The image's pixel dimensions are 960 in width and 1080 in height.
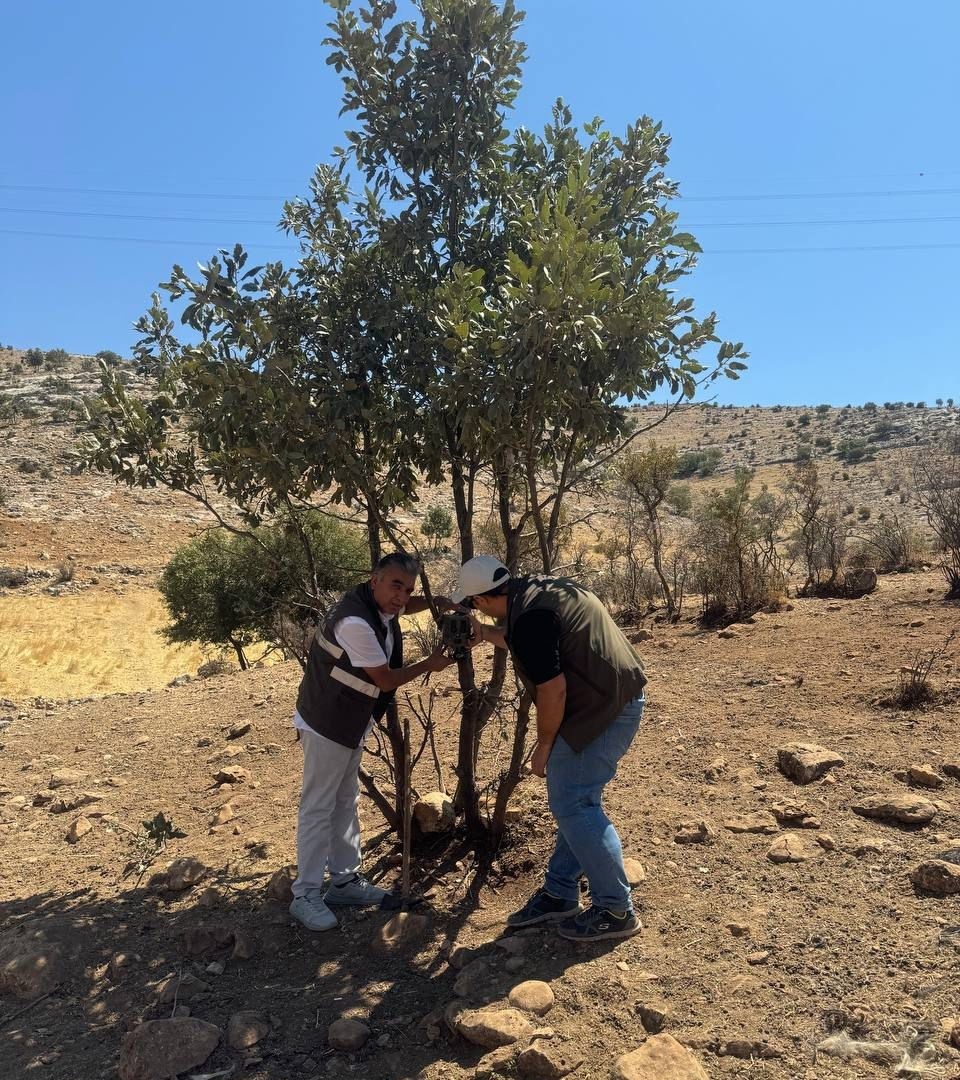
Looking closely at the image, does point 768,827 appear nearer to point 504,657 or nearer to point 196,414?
point 504,657

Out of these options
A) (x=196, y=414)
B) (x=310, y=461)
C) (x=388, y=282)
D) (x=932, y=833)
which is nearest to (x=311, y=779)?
(x=310, y=461)

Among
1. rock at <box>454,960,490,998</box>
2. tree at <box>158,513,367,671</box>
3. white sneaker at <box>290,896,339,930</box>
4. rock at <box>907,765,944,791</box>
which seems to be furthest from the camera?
tree at <box>158,513,367,671</box>

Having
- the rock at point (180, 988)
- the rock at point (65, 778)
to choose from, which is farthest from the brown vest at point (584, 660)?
the rock at point (65, 778)

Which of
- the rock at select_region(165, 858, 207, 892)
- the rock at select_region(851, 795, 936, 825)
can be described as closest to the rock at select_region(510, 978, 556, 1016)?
the rock at select_region(851, 795, 936, 825)

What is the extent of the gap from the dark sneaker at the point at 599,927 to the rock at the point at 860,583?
734 cm

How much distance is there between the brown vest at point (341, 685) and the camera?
362cm

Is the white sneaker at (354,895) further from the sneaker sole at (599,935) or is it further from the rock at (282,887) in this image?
the sneaker sole at (599,935)

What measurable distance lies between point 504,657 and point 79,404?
2.67 meters

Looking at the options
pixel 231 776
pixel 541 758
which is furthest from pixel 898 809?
pixel 231 776

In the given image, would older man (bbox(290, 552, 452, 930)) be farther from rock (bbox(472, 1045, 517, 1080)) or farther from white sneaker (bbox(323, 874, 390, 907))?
rock (bbox(472, 1045, 517, 1080))

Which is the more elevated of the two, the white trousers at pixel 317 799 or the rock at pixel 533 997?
the white trousers at pixel 317 799

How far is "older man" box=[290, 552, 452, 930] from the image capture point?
3543 millimetres

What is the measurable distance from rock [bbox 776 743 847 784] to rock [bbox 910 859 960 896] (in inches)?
42.3

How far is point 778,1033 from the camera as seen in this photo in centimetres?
267
